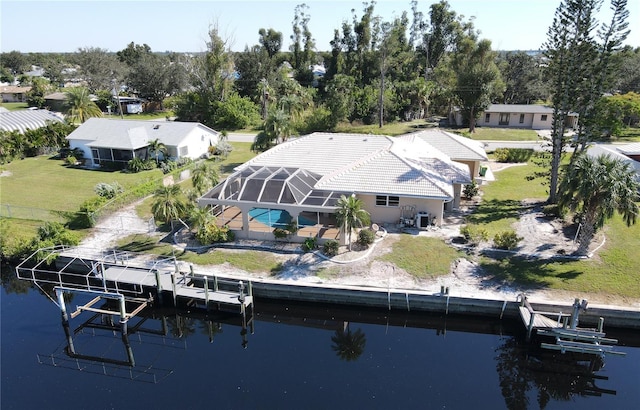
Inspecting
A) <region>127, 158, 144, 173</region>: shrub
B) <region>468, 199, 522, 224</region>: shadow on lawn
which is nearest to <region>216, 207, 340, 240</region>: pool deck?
<region>468, 199, 522, 224</region>: shadow on lawn

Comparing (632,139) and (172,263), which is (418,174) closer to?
(172,263)

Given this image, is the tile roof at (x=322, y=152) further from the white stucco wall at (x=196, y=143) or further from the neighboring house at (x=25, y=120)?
the neighboring house at (x=25, y=120)

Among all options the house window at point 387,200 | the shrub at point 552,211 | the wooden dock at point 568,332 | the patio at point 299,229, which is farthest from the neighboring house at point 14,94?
the wooden dock at point 568,332

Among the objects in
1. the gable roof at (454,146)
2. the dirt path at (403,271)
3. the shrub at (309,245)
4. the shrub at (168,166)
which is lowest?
the dirt path at (403,271)

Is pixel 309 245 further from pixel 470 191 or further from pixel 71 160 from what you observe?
pixel 71 160

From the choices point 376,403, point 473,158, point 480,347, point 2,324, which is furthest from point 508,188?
point 2,324
